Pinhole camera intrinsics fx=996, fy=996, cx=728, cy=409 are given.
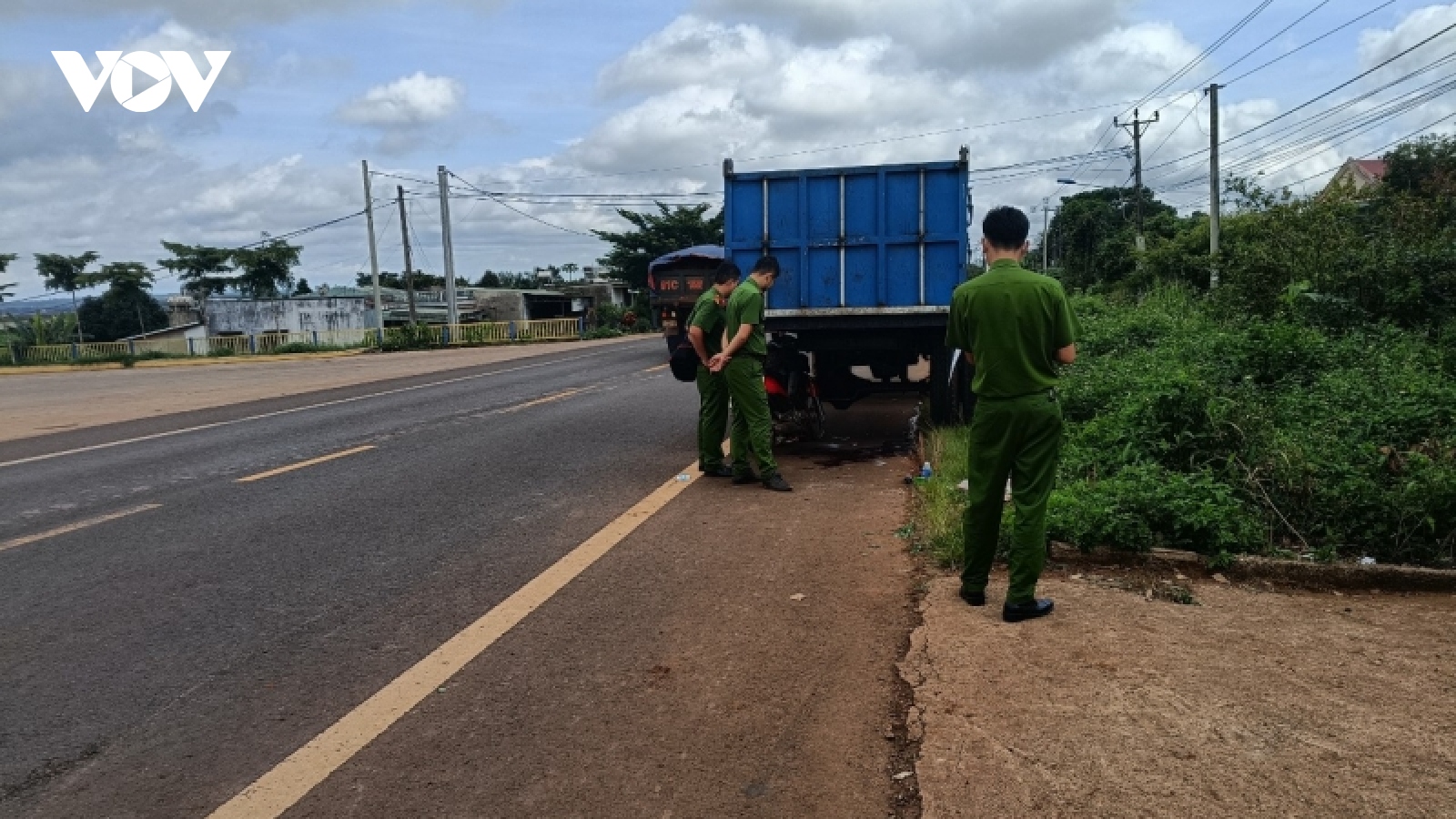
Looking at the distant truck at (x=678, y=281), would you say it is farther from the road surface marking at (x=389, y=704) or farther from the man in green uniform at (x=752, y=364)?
the road surface marking at (x=389, y=704)

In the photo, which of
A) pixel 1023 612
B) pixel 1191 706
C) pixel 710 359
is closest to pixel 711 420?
pixel 710 359

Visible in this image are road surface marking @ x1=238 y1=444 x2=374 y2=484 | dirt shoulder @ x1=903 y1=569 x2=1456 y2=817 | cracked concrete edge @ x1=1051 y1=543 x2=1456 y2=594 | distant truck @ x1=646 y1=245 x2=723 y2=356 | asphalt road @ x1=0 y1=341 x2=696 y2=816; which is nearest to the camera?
dirt shoulder @ x1=903 y1=569 x2=1456 y2=817

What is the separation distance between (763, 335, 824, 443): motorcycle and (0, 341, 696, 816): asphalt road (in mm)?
978

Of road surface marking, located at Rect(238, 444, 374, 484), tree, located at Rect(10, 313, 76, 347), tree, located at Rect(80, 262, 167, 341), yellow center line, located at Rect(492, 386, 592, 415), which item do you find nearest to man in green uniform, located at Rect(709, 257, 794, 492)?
road surface marking, located at Rect(238, 444, 374, 484)

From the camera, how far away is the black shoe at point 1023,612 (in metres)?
4.21

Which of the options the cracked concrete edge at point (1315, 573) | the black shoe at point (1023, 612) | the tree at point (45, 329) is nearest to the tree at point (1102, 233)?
the cracked concrete edge at point (1315, 573)

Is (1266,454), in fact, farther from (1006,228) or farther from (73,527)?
(73,527)

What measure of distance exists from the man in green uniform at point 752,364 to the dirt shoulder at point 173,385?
1047 cm

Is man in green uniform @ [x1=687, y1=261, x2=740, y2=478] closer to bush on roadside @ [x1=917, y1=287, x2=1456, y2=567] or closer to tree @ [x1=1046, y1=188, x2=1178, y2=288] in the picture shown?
bush on roadside @ [x1=917, y1=287, x2=1456, y2=567]

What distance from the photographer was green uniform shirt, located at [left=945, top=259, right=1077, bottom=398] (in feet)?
14.1

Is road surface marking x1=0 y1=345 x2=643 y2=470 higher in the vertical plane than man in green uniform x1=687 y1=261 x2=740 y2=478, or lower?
lower

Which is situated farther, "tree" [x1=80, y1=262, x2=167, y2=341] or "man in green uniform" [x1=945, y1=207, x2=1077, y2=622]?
"tree" [x1=80, y1=262, x2=167, y2=341]

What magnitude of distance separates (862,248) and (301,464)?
5364 millimetres

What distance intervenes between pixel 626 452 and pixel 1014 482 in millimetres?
5207
